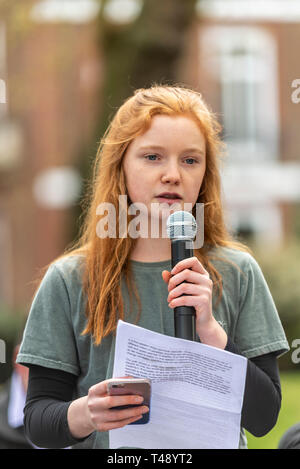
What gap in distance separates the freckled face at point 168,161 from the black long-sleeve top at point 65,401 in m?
0.38

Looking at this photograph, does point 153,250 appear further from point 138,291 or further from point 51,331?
point 51,331

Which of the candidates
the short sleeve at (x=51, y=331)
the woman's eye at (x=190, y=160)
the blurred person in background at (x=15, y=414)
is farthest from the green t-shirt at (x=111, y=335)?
the blurred person in background at (x=15, y=414)

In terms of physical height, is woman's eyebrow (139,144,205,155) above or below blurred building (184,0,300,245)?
below

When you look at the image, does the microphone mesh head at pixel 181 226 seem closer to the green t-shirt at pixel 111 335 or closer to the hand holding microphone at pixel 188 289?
the hand holding microphone at pixel 188 289

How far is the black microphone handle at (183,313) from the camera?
57.0 inches

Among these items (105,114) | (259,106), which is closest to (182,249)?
(105,114)

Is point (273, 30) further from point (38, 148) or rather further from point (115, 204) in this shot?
point (115, 204)

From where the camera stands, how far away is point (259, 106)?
14164 millimetres

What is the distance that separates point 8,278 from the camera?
1290cm

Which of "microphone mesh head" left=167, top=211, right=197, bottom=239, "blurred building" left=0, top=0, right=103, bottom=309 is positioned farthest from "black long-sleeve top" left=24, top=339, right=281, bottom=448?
"blurred building" left=0, top=0, right=103, bottom=309

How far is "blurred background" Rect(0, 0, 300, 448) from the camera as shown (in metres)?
9.05

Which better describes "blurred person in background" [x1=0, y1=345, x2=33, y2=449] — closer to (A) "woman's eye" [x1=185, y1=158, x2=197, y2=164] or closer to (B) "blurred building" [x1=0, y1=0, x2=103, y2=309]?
(A) "woman's eye" [x1=185, y1=158, x2=197, y2=164]

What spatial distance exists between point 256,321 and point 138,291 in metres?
0.30

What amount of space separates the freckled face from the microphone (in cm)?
11
